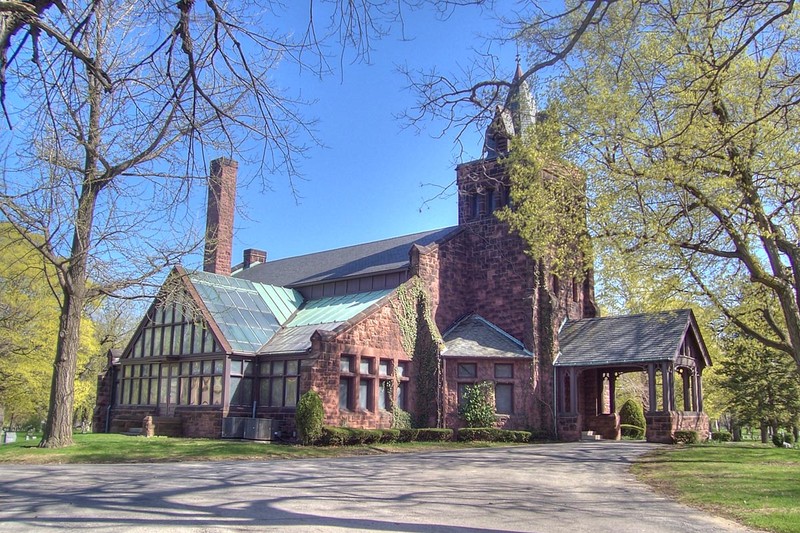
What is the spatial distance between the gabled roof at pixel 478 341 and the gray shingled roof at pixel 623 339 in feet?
6.68

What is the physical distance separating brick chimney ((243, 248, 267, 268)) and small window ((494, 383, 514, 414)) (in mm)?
22332

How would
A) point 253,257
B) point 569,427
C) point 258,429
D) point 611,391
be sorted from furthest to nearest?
point 253,257, point 611,391, point 569,427, point 258,429

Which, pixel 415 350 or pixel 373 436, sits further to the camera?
pixel 415 350

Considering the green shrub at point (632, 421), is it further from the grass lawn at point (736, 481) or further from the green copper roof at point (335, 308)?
the green copper roof at point (335, 308)

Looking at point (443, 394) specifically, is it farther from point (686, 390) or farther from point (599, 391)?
point (686, 390)

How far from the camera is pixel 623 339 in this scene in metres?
29.0

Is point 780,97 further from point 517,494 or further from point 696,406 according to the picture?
point 696,406

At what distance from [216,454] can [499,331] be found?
587 inches

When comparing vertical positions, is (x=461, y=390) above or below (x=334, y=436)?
above

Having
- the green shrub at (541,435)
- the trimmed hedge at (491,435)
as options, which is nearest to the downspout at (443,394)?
the trimmed hedge at (491,435)

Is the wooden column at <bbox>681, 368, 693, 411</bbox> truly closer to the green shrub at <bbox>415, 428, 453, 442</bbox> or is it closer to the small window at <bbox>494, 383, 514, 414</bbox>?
the small window at <bbox>494, 383, 514, 414</bbox>

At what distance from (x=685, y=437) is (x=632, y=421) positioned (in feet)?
29.0

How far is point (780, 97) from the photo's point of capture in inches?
629

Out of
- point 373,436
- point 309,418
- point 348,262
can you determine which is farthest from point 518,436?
point 348,262
